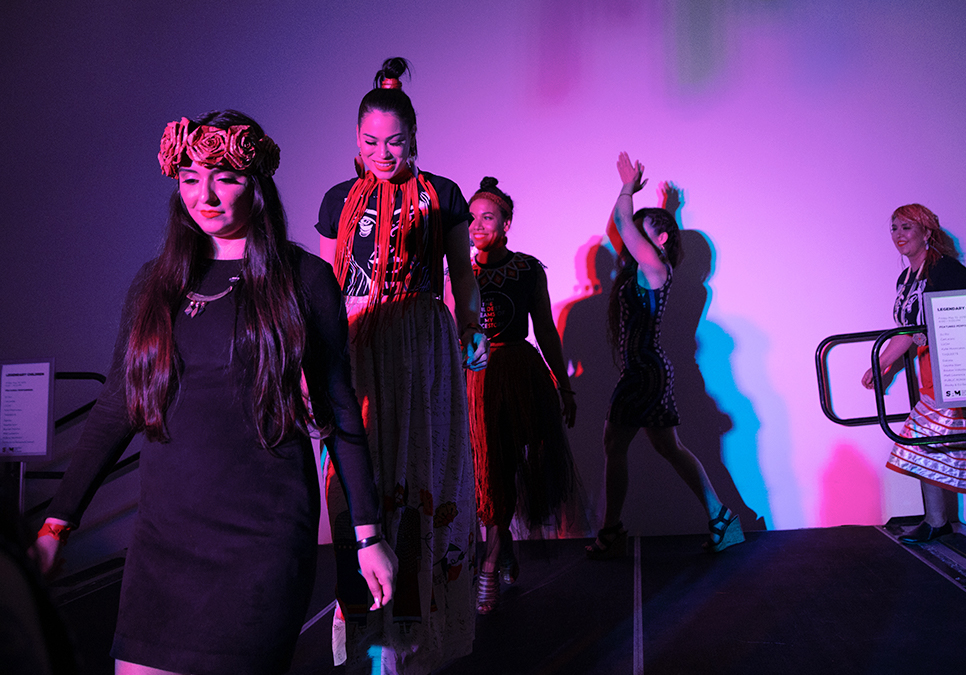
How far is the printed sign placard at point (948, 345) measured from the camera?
6.06 feet

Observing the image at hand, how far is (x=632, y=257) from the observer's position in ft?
12.2

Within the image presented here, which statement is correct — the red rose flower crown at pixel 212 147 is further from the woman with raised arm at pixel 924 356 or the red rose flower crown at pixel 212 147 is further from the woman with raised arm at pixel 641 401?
the woman with raised arm at pixel 924 356

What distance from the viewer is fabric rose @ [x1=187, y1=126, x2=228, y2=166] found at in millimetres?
1261

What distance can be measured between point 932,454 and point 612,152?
2.19m

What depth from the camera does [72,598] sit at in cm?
335

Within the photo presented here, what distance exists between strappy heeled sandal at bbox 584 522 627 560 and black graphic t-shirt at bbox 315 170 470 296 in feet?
7.02

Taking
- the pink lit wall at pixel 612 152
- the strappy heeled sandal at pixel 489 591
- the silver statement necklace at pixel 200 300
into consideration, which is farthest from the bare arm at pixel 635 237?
the silver statement necklace at pixel 200 300

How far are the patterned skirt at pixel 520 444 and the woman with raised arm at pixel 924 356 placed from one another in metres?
1.49

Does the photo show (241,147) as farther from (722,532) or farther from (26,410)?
(722,532)

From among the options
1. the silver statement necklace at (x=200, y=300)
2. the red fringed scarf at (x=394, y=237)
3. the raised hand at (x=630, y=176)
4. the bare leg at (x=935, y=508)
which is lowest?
the bare leg at (x=935, y=508)

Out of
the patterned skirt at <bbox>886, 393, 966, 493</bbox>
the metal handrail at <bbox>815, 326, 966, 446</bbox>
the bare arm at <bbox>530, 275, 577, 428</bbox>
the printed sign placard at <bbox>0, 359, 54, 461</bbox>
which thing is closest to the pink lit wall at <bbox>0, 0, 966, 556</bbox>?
the patterned skirt at <bbox>886, 393, 966, 493</bbox>

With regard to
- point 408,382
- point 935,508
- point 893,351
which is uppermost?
point 893,351

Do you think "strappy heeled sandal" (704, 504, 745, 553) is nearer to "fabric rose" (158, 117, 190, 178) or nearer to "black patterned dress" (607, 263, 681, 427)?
"black patterned dress" (607, 263, 681, 427)

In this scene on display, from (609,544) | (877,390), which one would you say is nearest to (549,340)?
(609,544)
